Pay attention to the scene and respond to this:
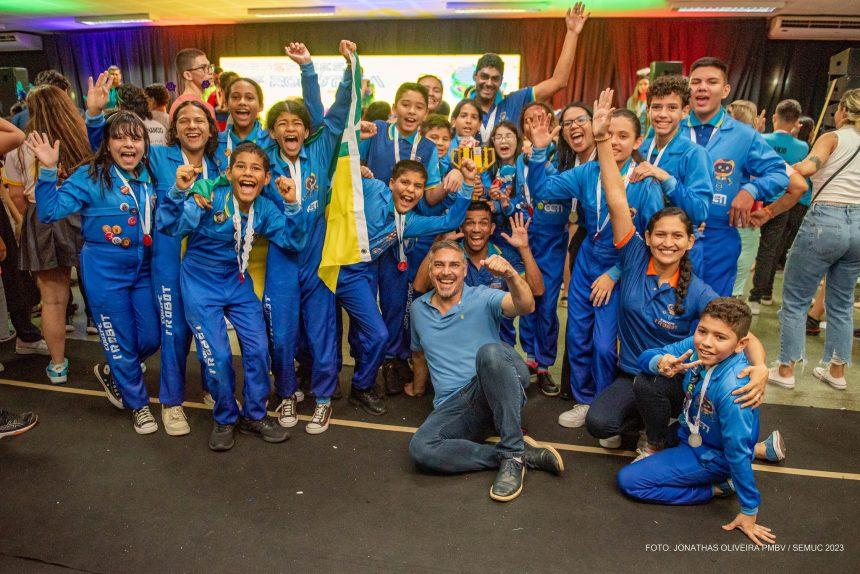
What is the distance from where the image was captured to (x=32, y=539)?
238 cm

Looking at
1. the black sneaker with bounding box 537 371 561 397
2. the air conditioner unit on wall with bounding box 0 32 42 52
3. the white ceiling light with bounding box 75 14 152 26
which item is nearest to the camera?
the black sneaker with bounding box 537 371 561 397

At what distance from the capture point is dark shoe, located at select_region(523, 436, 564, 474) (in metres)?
2.81

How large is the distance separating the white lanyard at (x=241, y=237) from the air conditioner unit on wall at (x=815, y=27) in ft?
30.4

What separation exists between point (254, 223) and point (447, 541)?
68.0 inches

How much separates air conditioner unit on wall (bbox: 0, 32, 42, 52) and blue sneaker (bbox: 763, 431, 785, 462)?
47.9 feet

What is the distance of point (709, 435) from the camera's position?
8.30ft

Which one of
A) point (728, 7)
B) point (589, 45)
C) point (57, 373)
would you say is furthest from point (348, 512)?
point (589, 45)

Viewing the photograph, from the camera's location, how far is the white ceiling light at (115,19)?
10.6 m

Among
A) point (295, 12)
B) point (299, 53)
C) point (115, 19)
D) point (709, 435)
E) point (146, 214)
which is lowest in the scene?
point (709, 435)

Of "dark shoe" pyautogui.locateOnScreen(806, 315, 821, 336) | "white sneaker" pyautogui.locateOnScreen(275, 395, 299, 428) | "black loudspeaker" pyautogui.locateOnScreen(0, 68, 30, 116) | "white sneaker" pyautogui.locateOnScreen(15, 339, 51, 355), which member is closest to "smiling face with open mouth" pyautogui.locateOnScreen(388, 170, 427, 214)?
"white sneaker" pyautogui.locateOnScreen(275, 395, 299, 428)

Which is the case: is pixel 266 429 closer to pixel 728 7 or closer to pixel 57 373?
pixel 57 373

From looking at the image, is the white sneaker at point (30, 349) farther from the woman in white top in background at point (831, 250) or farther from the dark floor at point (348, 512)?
the woman in white top in background at point (831, 250)

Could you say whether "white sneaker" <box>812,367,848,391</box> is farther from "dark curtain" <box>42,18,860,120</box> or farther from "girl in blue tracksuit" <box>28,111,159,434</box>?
"dark curtain" <box>42,18,860,120</box>

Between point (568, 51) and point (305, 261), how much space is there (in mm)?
2216
